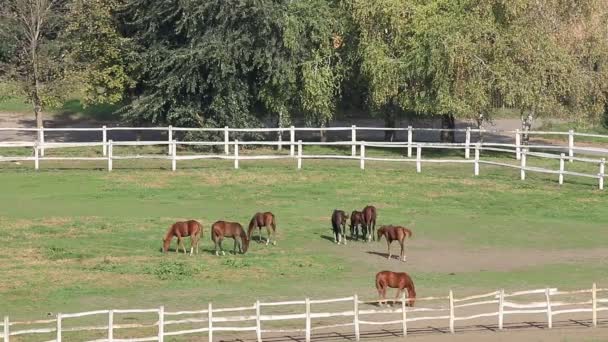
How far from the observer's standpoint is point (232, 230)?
2723 centimetres

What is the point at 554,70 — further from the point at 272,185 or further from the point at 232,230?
the point at 232,230

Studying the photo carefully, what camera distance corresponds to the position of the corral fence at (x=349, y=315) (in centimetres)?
2032

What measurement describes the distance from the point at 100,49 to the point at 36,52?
2.59 metres

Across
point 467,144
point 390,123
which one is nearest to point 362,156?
point 467,144

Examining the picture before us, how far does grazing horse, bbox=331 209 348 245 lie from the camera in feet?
94.6

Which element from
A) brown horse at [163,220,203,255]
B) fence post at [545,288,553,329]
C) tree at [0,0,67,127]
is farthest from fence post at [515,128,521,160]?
fence post at [545,288,553,329]

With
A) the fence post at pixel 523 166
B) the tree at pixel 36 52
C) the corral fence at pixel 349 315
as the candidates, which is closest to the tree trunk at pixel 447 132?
the fence post at pixel 523 166

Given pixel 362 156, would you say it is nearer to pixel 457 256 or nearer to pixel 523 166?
pixel 523 166

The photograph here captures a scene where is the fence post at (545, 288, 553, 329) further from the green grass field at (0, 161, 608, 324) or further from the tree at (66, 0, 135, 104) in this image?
the tree at (66, 0, 135, 104)

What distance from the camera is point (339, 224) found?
1145 inches

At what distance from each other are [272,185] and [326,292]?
13687 mm

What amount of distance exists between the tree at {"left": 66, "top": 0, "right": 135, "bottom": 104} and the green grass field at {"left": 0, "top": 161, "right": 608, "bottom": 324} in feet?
19.1

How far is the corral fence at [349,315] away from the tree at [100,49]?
25.8 m

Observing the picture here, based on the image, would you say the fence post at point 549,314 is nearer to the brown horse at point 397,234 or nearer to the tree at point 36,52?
the brown horse at point 397,234
